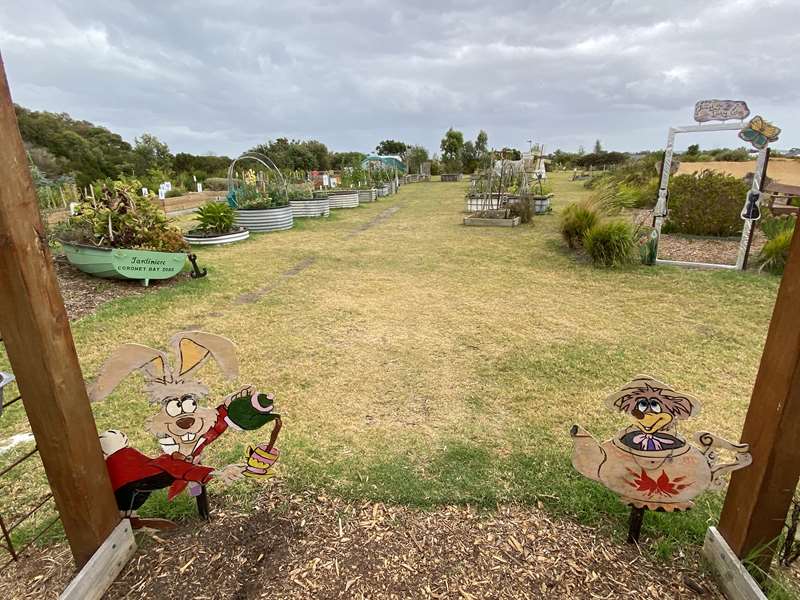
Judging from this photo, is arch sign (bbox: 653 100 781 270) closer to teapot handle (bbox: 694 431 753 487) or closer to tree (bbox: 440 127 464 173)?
teapot handle (bbox: 694 431 753 487)

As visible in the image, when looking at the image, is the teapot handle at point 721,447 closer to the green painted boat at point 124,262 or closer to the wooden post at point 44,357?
the wooden post at point 44,357

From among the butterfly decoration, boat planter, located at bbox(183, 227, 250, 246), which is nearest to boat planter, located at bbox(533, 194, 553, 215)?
the butterfly decoration

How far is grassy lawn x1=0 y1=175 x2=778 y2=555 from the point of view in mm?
2283

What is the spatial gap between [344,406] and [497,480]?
1201mm

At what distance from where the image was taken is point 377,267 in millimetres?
7188

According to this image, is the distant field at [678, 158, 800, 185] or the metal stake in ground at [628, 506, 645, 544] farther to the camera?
the distant field at [678, 158, 800, 185]

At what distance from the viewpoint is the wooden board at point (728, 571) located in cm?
149

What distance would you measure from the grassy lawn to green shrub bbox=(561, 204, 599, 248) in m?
0.56

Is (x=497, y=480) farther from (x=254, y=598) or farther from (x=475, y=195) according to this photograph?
(x=475, y=195)

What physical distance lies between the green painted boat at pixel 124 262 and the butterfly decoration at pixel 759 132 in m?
7.67

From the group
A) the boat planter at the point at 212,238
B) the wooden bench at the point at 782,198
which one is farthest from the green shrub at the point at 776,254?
the boat planter at the point at 212,238

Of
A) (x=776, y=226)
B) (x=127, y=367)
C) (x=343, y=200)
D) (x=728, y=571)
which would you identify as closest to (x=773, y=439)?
(x=728, y=571)

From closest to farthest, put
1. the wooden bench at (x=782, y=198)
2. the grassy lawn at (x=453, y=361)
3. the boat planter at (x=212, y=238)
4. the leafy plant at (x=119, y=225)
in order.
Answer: the grassy lawn at (x=453, y=361)
the leafy plant at (x=119, y=225)
the wooden bench at (x=782, y=198)
the boat planter at (x=212, y=238)

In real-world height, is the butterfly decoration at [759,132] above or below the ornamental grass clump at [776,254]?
above
